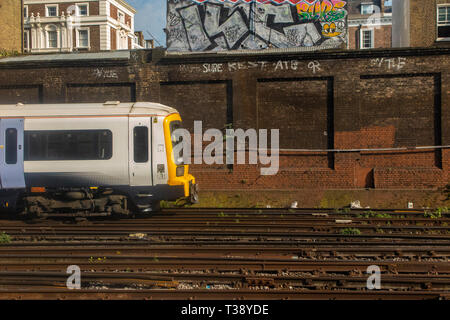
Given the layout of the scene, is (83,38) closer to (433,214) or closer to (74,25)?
(74,25)

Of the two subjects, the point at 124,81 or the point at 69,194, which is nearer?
the point at 69,194

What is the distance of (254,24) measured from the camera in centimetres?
1653

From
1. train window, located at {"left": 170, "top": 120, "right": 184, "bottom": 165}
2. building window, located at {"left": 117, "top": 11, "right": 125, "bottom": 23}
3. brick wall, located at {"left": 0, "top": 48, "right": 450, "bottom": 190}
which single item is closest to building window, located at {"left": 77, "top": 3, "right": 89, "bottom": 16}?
building window, located at {"left": 117, "top": 11, "right": 125, "bottom": 23}

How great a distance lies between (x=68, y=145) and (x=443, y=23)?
22764mm

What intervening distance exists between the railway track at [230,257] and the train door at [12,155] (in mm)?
1201

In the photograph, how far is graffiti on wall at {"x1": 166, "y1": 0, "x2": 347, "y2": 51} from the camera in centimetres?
1619

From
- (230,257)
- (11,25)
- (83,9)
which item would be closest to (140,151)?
(230,257)

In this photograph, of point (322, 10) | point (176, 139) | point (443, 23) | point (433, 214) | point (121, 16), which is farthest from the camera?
point (121, 16)

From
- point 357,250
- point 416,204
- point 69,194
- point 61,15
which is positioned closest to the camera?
point 357,250

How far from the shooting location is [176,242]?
9.41 meters

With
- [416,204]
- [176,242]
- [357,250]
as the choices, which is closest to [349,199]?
[416,204]

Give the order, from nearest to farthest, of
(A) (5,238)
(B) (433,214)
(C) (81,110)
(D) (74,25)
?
(A) (5,238) → (C) (81,110) → (B) (433,214) → (D) (74,25)
